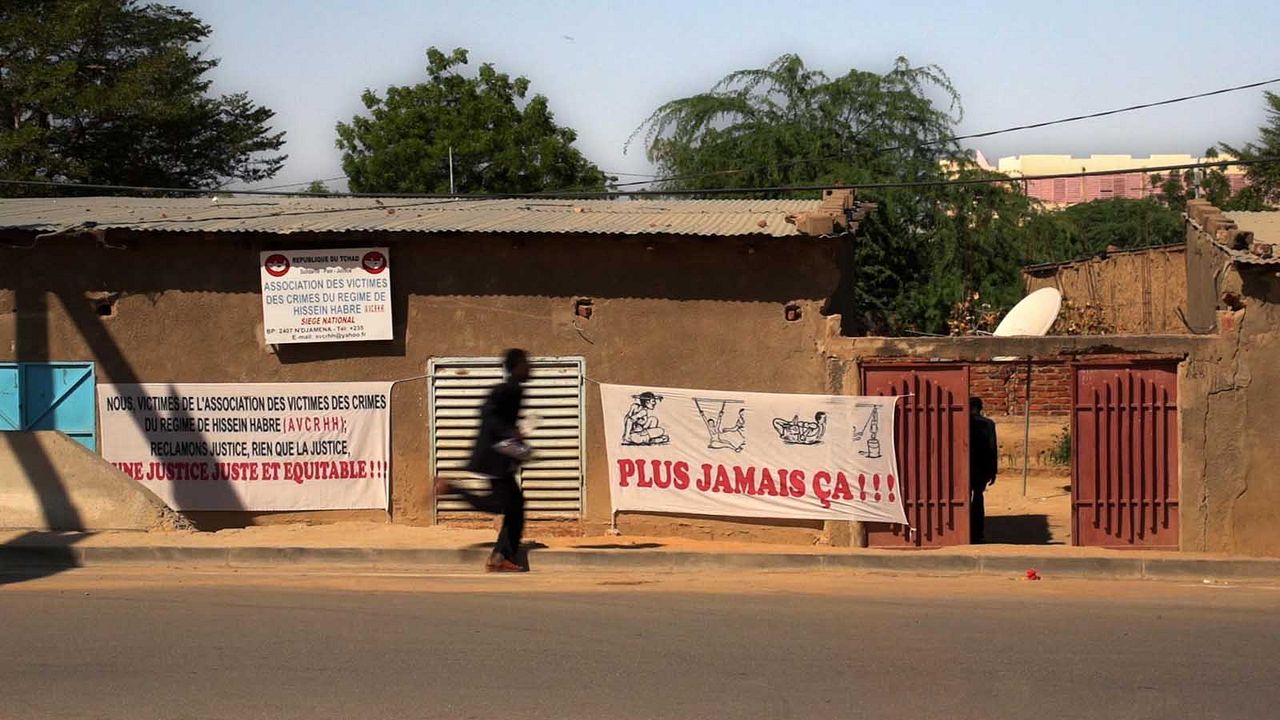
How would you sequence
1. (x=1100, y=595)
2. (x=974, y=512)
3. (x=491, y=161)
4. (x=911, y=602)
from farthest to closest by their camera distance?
1. (x=491, y=161)
2. (x=974, y=512)
3. (x=1100, y=595)
4. (x=911, y=602)

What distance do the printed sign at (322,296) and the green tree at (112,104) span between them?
19.3m

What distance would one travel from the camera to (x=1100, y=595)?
1037 centimetres

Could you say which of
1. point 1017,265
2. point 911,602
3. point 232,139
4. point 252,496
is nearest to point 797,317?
point 911,602

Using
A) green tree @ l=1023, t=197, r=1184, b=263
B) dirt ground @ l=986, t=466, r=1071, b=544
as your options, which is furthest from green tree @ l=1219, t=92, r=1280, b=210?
dirt ground @ l=986, t=466, r=1071, b=544

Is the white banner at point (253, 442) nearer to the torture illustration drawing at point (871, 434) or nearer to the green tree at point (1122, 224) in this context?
the torture illustration drawing at point (871, 434)

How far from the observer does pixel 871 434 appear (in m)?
12.6

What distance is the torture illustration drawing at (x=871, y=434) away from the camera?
41.3 ft

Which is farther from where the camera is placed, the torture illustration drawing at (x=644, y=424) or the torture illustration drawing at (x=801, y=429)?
the torture illustration drawing at (x=644, y=424)

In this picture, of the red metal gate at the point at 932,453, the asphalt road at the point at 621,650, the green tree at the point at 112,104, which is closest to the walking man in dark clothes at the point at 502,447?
the asphalt road at the point at 621,650

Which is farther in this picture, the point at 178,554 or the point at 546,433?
the point at 546,433

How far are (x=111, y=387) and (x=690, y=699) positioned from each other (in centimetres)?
912

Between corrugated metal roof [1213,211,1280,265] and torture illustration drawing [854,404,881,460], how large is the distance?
364 centimetres

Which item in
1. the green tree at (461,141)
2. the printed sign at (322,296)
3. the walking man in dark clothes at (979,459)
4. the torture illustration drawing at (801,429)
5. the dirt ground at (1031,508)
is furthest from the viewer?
the green tree at (461,141)

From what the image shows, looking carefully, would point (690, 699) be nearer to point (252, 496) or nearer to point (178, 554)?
point (178, 554)
